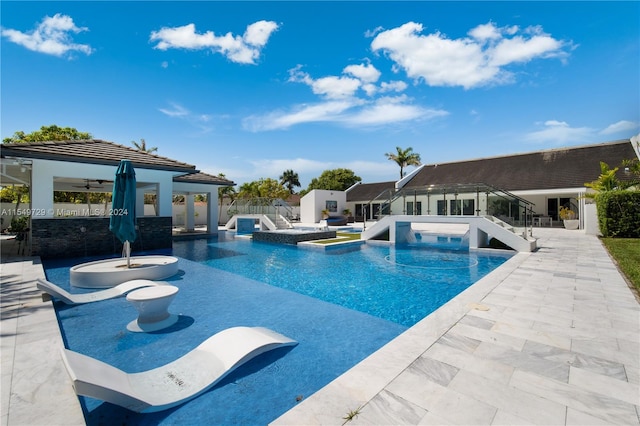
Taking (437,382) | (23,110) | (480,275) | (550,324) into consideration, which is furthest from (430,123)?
(23,110)

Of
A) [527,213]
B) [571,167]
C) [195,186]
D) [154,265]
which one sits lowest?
[154,265]

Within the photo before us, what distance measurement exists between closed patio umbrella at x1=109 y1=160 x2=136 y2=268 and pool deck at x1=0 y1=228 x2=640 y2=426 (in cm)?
312

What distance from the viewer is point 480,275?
10.0 meters

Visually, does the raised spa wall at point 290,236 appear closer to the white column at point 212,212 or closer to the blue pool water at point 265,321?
the white column at point 212,212

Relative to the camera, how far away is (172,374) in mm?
3973

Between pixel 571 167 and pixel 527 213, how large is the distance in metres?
17.1

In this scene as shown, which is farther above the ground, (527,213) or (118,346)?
(527,213)

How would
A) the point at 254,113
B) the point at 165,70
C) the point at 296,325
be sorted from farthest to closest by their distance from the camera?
the point at 254,113, the point at 165,70, the point at 296,325

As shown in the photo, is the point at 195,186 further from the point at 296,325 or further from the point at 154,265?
the point at 296,325

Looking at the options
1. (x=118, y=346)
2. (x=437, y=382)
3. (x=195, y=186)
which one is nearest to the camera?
(x=437, y=382)

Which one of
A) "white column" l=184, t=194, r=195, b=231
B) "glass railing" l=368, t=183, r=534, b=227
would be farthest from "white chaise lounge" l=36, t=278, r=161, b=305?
Result: "white column" l=184, t=194, r=195, b=231

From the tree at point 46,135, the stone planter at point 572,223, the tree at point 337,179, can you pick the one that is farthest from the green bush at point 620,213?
the tree at point 337,179

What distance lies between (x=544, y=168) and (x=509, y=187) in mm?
4214

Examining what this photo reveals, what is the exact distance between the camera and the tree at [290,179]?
2778 inches
